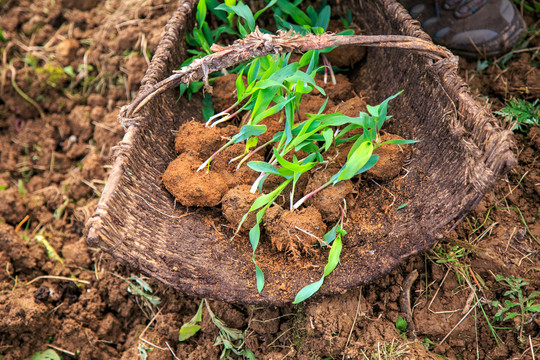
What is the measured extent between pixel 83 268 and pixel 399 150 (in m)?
1.53

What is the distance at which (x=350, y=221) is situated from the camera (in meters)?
1.62

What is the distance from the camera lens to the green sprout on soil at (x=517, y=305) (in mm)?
1453

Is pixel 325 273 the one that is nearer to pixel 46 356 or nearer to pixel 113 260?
pixel 113 260

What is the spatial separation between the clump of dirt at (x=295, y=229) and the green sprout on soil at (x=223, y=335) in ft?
1.31

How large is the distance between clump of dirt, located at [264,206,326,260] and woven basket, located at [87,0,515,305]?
0.06 meters

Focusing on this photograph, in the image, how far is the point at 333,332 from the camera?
1505 mm

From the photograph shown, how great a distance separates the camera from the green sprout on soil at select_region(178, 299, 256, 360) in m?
1.65

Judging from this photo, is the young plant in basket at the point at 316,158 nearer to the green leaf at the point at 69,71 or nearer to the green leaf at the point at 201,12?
the green leaf at the point at 201,12

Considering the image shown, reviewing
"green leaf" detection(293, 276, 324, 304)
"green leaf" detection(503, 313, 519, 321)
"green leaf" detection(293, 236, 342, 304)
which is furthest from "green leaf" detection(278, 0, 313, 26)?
"green leaf" detection(503, 313, 519, 321)

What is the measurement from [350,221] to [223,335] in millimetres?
677

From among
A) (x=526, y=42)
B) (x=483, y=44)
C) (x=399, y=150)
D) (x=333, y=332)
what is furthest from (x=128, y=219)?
(x=526, y=42)

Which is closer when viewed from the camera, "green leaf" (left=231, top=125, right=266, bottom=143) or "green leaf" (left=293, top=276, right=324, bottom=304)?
"green leaf" (left=293, top=276, right=324, bottom=304)

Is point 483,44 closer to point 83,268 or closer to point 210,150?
point 210,150

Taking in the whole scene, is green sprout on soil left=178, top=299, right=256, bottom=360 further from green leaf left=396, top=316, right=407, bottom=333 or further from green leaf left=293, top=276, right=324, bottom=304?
green leaf left=396, top=316, right=407, bottom=333
